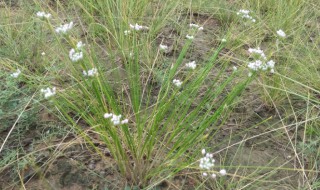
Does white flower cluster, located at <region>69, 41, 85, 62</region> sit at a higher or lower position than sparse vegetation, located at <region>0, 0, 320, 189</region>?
higher

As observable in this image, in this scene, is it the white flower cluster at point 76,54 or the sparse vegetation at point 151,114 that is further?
the sparse vegetation at point 151,114

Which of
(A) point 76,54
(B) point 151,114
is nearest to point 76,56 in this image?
(A) point 76,54

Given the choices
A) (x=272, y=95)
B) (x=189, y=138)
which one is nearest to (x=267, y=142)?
(x=272, y=95)

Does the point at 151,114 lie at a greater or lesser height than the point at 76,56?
lesser

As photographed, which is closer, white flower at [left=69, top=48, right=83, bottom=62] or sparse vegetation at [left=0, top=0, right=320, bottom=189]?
white flower at [left=69, top=48, right=83, bottom=62]

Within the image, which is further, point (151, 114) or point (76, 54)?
point (151, 114)

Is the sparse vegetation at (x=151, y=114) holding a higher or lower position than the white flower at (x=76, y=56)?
lower

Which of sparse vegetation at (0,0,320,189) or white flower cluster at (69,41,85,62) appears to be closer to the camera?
white flower cluster at (69,41,85,62)

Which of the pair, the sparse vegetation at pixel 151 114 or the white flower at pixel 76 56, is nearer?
the white flower at pixel 76 56

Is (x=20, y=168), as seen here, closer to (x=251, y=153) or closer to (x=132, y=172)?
(x=132, y=172)

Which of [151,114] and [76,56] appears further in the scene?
[151,114]

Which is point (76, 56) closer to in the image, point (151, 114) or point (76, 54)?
point (76, 54)
